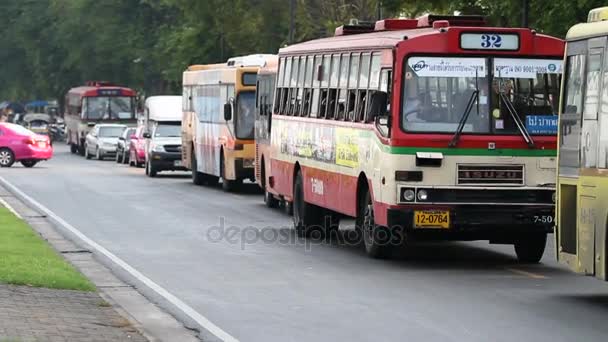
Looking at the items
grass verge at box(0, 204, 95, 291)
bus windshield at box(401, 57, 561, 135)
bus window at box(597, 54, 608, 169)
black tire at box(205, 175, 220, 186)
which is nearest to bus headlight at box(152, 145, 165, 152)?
black tire at box(205, 175, 220, 186)

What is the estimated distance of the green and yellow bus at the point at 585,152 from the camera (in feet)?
46.4

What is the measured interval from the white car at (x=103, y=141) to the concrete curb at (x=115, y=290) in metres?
38.1

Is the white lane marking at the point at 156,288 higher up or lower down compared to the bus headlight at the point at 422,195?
lower down

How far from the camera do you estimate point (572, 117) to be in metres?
15.1

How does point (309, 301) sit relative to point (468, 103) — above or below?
below

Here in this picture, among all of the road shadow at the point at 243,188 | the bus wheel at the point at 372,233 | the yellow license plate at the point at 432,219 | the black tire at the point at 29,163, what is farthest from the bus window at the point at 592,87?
the black tire at the point at 29,163

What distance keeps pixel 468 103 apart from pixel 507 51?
80 centimetres

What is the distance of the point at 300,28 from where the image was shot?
6019 cm

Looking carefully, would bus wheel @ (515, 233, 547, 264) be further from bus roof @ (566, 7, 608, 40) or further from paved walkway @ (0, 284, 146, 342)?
paved walkway @ (0, 284, 146, 342)

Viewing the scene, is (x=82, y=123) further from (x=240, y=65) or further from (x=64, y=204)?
(x=64, y=204)

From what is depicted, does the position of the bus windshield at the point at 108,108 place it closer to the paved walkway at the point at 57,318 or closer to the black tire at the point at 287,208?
the black tire at the point at 287,208

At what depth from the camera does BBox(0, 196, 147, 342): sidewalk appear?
38.9 ft

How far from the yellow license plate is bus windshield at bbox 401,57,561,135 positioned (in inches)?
37.6

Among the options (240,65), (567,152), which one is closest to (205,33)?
(240,65)
